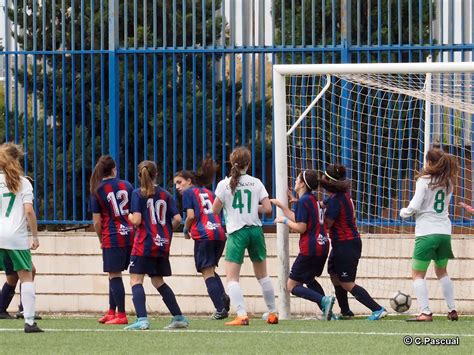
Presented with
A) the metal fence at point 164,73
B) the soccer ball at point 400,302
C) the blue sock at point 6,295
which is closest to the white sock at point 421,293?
the soccer ball at point 400,302

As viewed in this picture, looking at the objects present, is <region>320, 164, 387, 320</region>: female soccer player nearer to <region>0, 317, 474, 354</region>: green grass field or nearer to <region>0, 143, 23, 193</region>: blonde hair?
<region>0, 317, 474, 354</region>: green grass field

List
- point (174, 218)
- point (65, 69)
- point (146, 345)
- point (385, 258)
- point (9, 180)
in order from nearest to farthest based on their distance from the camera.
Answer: point (146, 345) → point (9, 180) → point (174, 218) → point (385, 258) → point (65, 69)

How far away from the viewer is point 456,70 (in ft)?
44.3

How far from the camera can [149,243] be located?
12.6 m

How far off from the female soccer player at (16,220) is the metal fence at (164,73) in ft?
11.5

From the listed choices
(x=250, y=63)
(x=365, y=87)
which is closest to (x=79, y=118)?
(x=250, y=63)

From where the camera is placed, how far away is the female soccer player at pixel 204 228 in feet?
45.8

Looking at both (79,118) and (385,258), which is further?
(79,118)

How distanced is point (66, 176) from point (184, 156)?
152 cm

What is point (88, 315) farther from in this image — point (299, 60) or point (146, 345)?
point (146, 345)

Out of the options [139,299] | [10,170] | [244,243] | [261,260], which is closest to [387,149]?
[261,260]

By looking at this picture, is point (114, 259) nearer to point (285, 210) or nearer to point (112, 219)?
point (112, 219)

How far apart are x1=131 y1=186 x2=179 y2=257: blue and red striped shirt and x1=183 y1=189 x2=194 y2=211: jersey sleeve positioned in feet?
3.73

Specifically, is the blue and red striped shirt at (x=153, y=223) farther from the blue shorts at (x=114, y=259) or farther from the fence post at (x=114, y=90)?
the fence post at (x=114, y=90)
